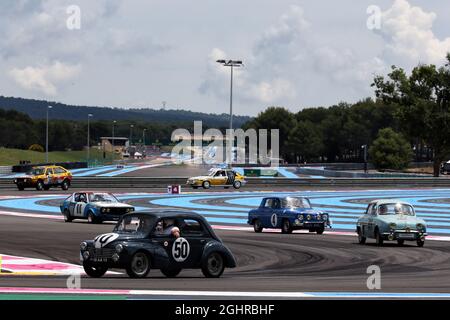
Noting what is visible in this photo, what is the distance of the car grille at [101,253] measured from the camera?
16094 mm

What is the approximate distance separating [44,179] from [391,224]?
126 ft

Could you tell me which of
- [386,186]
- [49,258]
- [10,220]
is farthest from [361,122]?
[49,258]

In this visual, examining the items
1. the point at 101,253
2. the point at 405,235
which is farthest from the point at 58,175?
the point at 101,253

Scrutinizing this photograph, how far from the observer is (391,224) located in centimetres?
2539

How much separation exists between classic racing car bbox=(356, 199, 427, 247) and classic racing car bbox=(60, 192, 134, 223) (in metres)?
10.6

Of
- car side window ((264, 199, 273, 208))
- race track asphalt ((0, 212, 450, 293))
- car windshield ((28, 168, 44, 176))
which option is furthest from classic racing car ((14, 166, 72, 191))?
car side window ((264, 199, 273, 208))

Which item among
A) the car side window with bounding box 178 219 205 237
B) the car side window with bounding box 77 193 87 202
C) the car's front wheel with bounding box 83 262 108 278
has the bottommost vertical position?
the car's front wheel with bounding box 83 262 108 278

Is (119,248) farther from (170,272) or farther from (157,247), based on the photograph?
(170,272)

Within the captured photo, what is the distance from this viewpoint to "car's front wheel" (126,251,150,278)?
637 inches

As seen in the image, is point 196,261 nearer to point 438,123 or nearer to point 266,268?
point 266,268

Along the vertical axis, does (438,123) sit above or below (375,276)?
above

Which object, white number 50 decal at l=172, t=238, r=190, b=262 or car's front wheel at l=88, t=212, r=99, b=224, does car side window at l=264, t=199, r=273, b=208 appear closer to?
car's front wheel at l=88, t=212, r=99, b=224

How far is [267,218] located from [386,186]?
41.7 metres
